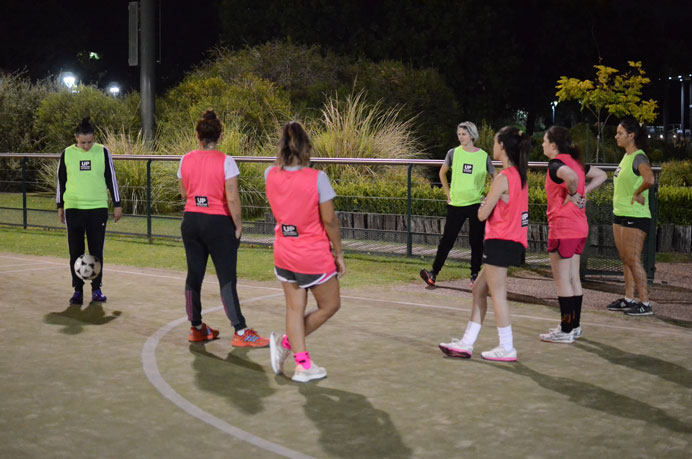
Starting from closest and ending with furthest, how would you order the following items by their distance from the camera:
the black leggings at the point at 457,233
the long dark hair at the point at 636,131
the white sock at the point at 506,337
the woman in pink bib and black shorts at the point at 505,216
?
the woman in pink bib and black shorts at the point at 505,216 < the white sock at the point at 506,337 < the long dark hair at the point at 636,131 < the black leggings at the point at 457,233

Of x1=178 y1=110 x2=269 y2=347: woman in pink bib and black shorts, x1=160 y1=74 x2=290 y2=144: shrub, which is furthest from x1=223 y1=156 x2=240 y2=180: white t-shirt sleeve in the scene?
x1=160 y1=74 x2=290 y2=144: shrub

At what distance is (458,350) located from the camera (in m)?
7.13

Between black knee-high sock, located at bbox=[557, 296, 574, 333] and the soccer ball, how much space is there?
193 inches

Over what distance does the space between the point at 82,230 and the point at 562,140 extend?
522 cm

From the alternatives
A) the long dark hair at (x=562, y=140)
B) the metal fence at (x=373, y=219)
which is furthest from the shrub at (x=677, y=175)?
the long dark hair at (x=562, y=140)

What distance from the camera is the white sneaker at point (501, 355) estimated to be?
7.04m

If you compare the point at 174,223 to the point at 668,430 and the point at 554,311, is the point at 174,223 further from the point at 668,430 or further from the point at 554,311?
the point at 668,430

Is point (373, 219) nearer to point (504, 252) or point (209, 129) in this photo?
point (209, 129)

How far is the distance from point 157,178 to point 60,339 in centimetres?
1040

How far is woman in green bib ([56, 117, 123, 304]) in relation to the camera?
31.0 feet

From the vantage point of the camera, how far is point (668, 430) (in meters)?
5.39

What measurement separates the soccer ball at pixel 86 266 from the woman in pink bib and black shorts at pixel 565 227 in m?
4.78

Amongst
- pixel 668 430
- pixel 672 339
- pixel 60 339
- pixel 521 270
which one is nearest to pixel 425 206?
pixel 521 270

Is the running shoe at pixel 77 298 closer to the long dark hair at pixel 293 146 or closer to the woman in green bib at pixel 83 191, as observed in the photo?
the woman in green bib at pixel 83 191
